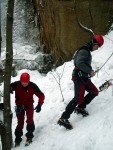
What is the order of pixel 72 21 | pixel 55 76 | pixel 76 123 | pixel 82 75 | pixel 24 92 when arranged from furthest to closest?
pixel 72 21 < pixel 55 76 < pixel 76 123 < pixel 24 92 < pixel 82 75

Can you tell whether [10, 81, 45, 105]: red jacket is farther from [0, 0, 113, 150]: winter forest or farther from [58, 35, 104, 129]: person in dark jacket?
[58, 35, 104, 129]: person in dark jacket

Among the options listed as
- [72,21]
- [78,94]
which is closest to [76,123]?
[78,94]

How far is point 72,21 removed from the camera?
12.2 m

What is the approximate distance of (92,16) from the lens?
12.1 meters

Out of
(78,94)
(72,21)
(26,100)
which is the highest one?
(72,21)

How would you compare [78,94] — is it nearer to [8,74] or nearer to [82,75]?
[82,75]

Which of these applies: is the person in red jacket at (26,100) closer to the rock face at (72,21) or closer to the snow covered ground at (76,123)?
the snow covered ground at (76,123)

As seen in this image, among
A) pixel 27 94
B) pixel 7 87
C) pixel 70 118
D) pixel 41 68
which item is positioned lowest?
pixel 41 68

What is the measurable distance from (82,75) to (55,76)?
3.98 meters

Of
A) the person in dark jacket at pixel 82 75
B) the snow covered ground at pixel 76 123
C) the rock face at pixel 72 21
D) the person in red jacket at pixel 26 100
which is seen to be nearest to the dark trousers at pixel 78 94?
the person in dark jacket at pixel 82 75

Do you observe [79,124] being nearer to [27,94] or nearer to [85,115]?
[85,115]

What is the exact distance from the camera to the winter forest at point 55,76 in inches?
262

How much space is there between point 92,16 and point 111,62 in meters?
2.45

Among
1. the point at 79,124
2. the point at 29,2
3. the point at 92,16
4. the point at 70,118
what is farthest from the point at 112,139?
the point at 29,2
